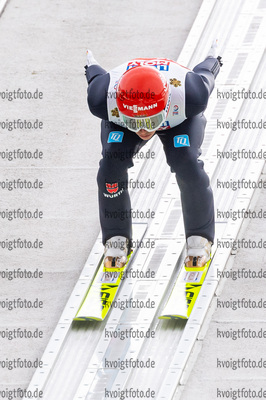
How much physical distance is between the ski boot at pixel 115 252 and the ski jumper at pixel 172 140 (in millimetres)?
104

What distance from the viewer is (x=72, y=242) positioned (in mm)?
9266

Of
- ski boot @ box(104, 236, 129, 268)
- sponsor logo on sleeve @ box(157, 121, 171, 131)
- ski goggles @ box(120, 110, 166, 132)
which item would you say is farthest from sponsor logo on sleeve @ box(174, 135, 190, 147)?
ski boot @ box(104, 236, 129, 268)

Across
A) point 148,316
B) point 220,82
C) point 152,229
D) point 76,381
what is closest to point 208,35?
point 220,82

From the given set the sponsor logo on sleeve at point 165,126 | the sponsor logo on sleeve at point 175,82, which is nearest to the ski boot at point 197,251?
the sponsor logo on sleeve at point 165,126

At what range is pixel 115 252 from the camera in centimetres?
884

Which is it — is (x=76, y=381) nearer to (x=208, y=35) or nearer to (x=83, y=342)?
(x=83, y=342)

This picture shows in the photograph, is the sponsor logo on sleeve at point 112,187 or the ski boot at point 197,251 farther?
the ski boot at point 197,251

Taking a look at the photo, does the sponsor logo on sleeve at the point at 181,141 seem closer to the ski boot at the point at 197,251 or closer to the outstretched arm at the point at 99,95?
the outstretched arm at the point at 99,95

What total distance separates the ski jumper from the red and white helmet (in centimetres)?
21

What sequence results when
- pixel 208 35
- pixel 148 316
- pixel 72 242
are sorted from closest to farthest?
pixel 148 316, pixel 72 242, pixel 208 35

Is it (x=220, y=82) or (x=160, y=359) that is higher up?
(x=220, y=82)

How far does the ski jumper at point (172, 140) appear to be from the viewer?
323 inches

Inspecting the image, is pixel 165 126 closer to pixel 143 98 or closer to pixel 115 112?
pixel 115 112

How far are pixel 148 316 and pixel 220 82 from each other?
323 cm
